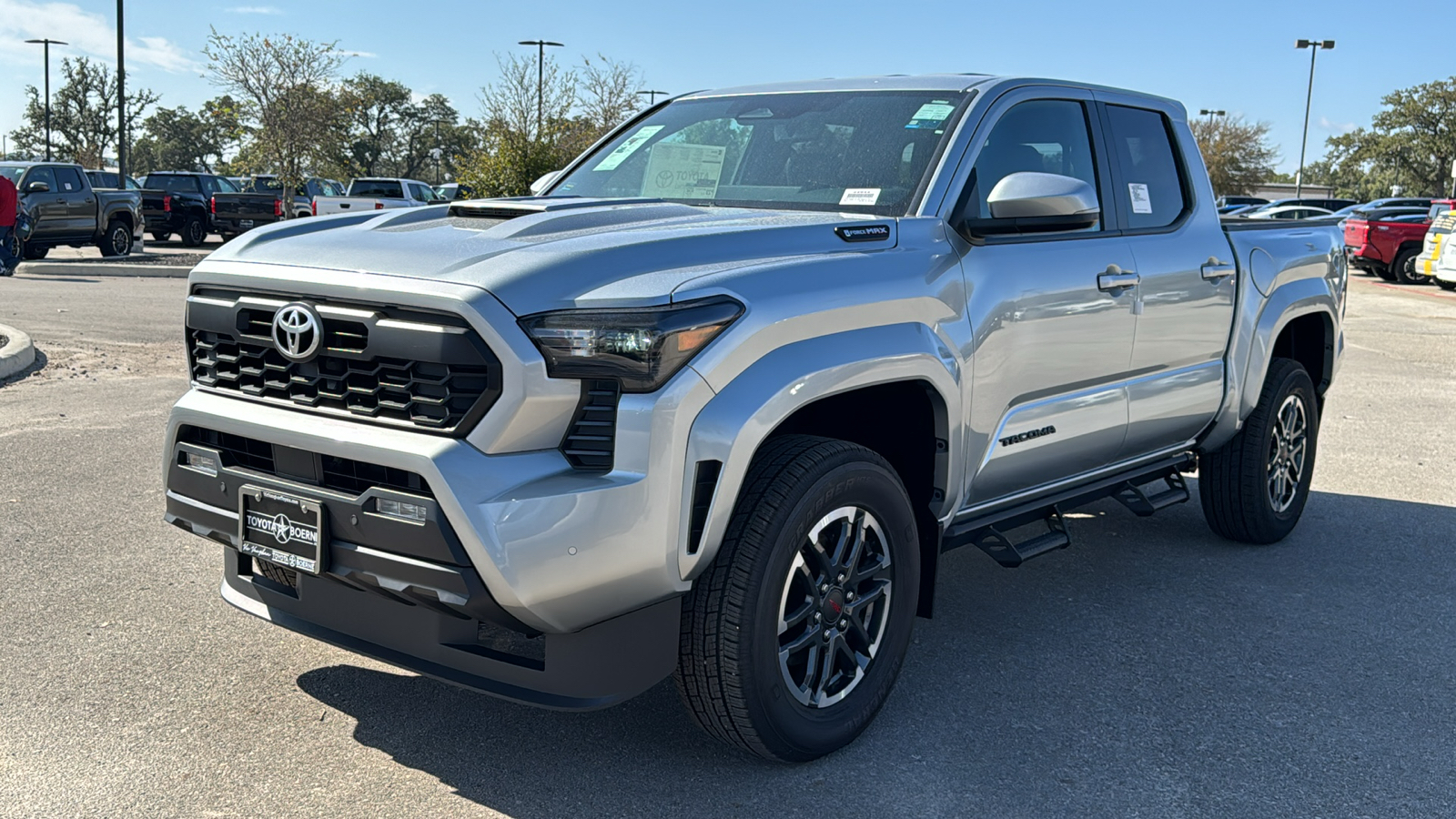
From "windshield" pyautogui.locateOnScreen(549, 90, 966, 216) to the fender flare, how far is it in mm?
561

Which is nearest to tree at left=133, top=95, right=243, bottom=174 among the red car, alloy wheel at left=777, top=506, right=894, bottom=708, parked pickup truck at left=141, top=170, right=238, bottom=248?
parked pickup truck at left=141, top=170, right=238, bottom=248

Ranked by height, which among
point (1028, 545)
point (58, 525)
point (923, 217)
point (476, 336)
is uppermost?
point (923, 217)

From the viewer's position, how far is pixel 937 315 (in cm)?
370

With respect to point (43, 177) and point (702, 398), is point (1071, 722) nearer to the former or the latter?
point (702, 398)

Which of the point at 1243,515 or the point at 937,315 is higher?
the point at 937,315

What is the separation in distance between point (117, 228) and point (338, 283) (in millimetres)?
23679

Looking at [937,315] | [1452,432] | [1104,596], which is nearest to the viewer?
[937,315]

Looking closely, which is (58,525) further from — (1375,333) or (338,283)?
(1375,333)

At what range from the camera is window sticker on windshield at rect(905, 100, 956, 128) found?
163 inches

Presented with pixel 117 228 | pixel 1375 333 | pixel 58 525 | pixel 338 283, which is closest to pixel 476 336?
pixel 338 283

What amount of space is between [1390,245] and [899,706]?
2574 centimetres

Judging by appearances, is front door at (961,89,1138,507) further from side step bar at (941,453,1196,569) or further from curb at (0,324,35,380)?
curb at (0,324,35,380)

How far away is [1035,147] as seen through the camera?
4.42m

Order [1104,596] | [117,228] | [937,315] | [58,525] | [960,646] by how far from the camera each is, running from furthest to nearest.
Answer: [117,228] < [58,525] < [1104,596] < [960,646] < [937,315]
